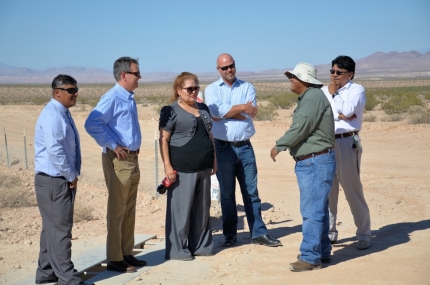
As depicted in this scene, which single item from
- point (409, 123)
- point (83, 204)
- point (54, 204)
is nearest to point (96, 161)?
point (83, 204)

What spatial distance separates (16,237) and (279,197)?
450cm

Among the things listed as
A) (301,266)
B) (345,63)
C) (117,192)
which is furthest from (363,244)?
(117,192)

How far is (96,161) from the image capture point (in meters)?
15.0

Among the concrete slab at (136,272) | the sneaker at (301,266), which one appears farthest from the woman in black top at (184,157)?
the sneaker at (301,266)

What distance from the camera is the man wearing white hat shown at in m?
5.71

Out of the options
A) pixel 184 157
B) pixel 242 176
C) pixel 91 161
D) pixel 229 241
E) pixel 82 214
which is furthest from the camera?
pixel 91 161

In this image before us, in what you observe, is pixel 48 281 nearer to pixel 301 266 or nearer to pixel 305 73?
pixel 301 266

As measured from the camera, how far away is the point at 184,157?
6375mm

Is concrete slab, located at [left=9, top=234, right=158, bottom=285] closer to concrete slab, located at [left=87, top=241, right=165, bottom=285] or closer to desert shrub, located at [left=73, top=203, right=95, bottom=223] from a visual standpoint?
concrete slab, located at [left=87, top=241, right=165, bottom=285]

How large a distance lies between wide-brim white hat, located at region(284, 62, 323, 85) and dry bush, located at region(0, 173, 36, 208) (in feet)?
20.7

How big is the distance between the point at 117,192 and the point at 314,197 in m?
1.96

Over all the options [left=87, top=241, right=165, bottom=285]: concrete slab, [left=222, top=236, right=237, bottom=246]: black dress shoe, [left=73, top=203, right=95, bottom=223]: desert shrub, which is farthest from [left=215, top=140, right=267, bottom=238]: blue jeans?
[left=73, top=203, right=95, bottom=223]: desert shrub

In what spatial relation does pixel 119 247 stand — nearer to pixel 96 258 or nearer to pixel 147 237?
pixel 96 258

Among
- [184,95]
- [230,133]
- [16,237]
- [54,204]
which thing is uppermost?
[184,95]
